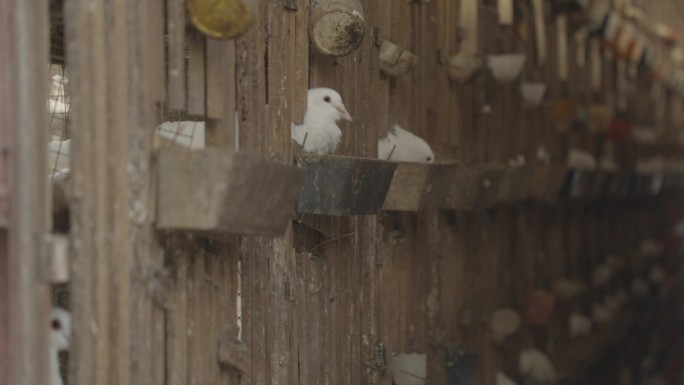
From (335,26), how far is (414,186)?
86 cm

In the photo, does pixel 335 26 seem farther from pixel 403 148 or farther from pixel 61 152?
pixel 61 152

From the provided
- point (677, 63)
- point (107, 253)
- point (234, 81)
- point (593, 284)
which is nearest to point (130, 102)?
point (107, 253)

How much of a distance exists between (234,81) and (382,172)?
89 centimetres

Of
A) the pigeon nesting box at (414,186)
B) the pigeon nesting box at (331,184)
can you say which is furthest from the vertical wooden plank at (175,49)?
the pigeon nesting box at (414,186)

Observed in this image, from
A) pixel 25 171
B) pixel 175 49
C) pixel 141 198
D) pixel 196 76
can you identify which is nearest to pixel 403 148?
pixel 196 76

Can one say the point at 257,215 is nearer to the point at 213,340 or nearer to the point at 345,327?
the point at 213,340

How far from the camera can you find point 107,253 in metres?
3.11

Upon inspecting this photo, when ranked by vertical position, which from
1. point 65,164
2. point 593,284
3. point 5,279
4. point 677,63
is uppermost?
point 677,63

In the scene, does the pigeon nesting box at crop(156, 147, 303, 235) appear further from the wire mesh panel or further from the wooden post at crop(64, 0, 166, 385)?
the wire mesh panel

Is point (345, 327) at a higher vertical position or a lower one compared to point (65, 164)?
lower


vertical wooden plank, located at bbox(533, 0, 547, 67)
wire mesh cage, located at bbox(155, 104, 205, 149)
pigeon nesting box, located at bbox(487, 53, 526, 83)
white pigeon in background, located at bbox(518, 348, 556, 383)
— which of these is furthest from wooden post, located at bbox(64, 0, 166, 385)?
vertical wooden plank, located at bbox(533, 0, 547, 67)

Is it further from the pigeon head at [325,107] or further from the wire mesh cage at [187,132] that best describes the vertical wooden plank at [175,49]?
the pigeon head at [325,107]

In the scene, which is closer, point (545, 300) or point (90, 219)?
point (90, 219)

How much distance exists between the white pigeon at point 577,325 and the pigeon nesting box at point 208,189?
20.6 feet
